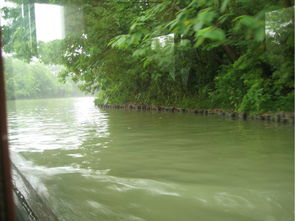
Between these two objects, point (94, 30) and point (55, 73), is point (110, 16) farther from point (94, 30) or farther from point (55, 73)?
point (55, 73)

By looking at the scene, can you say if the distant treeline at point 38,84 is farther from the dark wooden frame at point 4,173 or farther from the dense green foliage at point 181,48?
the dark wooden frame at point 4,173

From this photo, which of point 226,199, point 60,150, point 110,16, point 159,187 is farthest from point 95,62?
point 60,150

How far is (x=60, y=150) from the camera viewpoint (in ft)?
11.7

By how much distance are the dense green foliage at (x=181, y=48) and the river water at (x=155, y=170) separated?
0.32 metres

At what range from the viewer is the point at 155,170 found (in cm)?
264

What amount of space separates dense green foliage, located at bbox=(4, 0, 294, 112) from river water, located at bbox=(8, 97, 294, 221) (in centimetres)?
32

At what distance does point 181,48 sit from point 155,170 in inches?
55.5

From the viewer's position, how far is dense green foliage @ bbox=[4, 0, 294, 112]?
1.15m

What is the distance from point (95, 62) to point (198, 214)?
140 centimetres

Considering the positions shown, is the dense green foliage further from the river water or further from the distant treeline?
the river water

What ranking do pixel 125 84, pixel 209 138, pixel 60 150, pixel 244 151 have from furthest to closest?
1. pixel 209 138
2. pixel 60 150
3. pixel 244 151
4. pixel 125 84

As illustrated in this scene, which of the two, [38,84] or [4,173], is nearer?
[4,173]

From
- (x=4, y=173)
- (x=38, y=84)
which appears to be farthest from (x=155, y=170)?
(x=4, y=173)

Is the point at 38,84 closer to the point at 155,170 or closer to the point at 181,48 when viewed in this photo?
the point at 181,48
